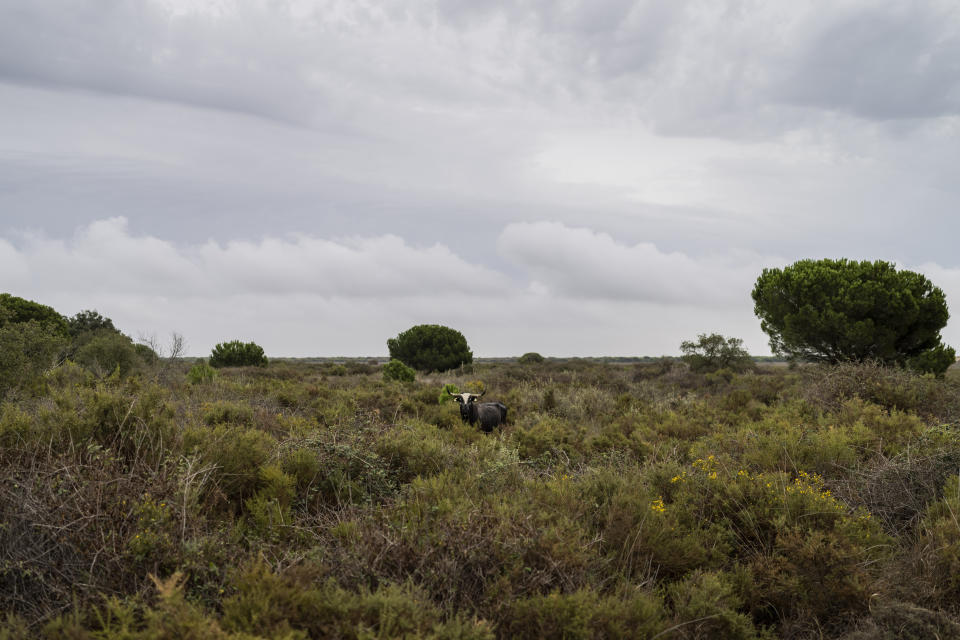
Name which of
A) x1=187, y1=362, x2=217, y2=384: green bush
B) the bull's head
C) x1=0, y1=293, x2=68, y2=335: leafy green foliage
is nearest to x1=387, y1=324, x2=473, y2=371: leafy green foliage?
x1=0, y1=293, x2=68, y2=335: leafy green foliage

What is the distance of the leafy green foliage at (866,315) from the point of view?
24219mm

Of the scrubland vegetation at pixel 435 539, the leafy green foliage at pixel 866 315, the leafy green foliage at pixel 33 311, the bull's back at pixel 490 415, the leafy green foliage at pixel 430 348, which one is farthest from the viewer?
the leafy green foliage at pixel 430 348

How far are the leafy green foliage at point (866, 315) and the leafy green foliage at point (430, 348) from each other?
80.8 feet

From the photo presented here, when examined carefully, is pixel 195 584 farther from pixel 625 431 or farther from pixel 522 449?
pixel 625 431

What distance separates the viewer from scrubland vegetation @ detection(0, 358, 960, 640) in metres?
3.33

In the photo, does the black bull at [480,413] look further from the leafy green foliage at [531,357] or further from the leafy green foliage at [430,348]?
the leafy green foliage at [531,357]

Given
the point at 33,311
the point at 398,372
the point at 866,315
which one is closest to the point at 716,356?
the point at 866,315

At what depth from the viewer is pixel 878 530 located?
538 cm

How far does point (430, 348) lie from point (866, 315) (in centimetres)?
2929

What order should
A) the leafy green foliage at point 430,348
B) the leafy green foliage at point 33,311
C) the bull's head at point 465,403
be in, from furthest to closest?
the leafy green foliage at point 430,348
the leafy green foliage at point 33,311
the bull's head at point 465,403

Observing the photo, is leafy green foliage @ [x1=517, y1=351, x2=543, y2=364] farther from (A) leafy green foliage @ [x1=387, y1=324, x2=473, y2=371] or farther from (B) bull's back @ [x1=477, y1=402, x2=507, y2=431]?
(B) bull's back @ [x1=477, y1=402, x2=507, y2=431]

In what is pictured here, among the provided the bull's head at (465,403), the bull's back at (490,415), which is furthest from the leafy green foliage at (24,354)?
the bull's back at (490,415)

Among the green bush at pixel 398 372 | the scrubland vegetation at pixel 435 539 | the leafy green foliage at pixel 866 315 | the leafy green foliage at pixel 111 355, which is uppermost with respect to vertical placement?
the leafy green foliage at pixel 866 315

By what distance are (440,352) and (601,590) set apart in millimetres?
39932
